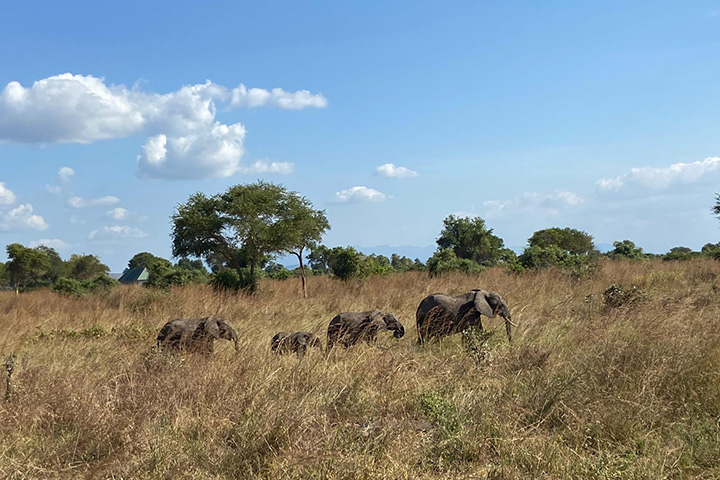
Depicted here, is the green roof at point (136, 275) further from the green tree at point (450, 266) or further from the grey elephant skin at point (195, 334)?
the grey elephant skin at point (195, 334)

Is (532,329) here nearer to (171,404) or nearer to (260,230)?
(171,404)

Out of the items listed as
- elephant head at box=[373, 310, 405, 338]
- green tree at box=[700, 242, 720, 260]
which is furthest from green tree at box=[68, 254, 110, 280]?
elephant head at box=[373, 310, 405, 338]

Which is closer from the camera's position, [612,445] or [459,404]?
[612,445]

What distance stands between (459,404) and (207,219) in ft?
64.8

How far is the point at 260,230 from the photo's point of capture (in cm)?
2298

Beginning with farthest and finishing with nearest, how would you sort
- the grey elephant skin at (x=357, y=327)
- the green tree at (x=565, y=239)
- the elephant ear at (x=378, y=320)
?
the green tree at (x=565, y=239) → the elephant ear at (x=378, y=320) → the grey elephant skin at (x=357, y=327)

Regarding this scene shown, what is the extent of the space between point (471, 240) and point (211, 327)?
119 ft

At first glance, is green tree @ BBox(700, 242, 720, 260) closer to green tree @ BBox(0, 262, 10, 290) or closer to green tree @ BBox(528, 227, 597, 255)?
green tree @ BBox(528, 227, 597, 255)

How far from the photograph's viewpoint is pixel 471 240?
43062mm

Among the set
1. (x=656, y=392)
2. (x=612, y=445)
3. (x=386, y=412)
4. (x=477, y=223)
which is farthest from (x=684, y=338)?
(x=477, y=223)

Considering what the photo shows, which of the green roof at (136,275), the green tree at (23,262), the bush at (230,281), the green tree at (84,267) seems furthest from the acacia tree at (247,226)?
the green tree at (84,267)

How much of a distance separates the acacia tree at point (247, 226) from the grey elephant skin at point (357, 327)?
14061mm

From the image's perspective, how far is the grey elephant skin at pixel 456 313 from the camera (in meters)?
9.04

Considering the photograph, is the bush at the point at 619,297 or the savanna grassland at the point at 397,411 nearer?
the savanna grassland at the point at 397,411
